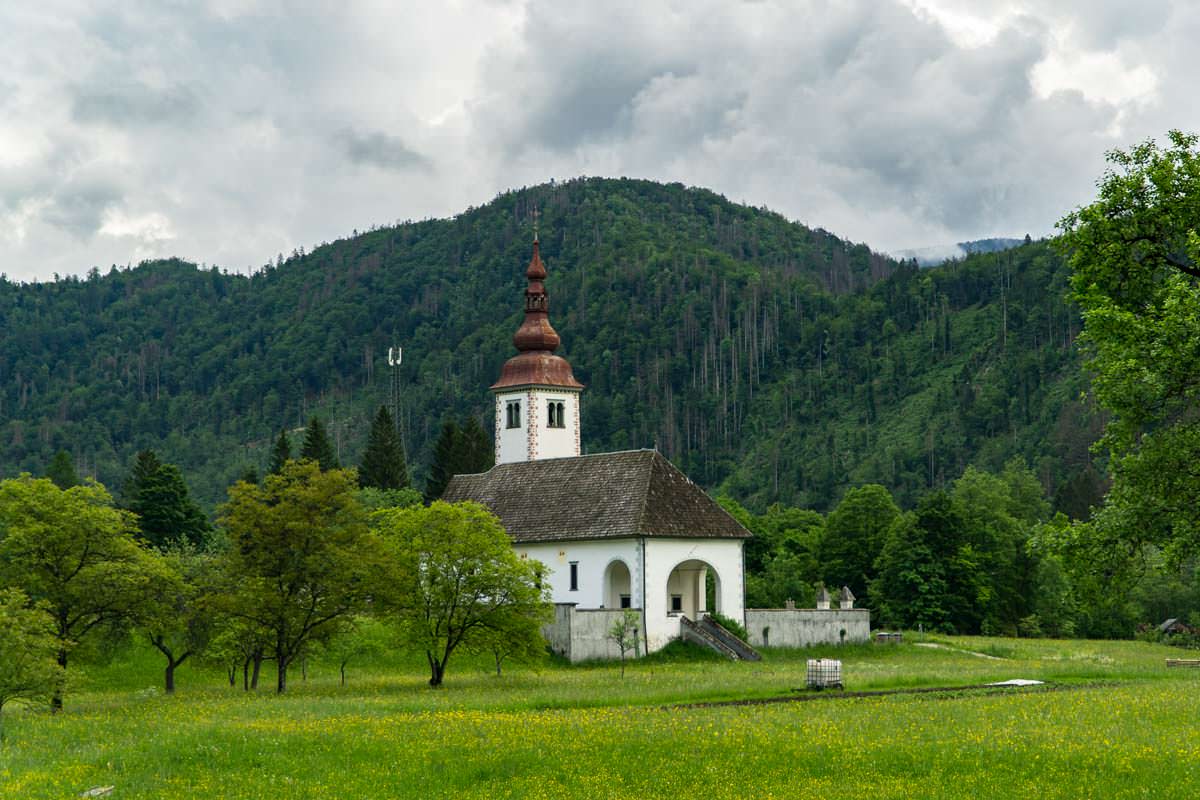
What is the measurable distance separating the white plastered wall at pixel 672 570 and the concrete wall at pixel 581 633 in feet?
8.05

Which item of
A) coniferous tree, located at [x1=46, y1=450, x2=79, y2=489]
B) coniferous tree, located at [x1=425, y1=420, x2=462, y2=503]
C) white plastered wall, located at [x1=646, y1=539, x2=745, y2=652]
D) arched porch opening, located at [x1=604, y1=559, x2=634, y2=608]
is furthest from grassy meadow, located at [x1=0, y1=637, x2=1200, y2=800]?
coniferous tree, located at [x1=46, y1=450, x2=79, y2=489]

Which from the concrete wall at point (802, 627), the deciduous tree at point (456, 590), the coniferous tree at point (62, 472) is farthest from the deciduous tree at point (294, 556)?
the coniferous tree at point (62, 472)

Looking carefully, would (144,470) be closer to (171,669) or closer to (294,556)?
(171,669)

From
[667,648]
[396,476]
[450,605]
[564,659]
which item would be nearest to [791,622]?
[667,648]

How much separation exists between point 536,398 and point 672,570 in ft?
77.9

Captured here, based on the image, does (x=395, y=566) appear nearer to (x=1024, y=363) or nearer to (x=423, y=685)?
(x=423, y=685)

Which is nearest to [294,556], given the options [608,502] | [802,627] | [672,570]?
[608,502]

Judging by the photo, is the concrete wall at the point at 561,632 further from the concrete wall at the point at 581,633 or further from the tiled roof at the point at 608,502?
the tiled roof at the point at 608,502

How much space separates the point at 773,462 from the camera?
194875mm

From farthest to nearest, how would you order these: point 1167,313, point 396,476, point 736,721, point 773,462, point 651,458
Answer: point 773,462 < point 396,476 < point 651,458 < point 736,721 < point 1167,313

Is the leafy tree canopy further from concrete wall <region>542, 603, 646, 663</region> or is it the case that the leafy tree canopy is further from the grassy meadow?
concrete wall <region>542, 603, 646, 663</region>

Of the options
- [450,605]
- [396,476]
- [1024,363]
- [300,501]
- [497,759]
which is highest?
[1024,363]

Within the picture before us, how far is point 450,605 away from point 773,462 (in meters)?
149

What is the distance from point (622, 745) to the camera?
2777 cm
